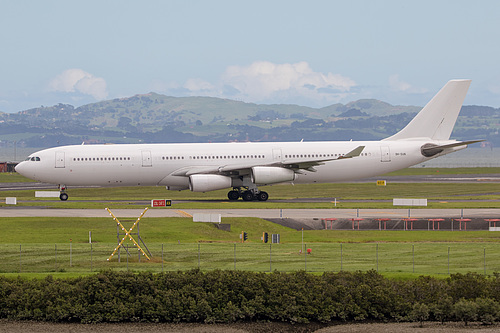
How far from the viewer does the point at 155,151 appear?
60062mm

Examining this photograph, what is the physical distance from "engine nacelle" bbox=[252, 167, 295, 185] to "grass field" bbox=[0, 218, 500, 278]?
1079 cm

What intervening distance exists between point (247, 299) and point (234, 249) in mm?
8125

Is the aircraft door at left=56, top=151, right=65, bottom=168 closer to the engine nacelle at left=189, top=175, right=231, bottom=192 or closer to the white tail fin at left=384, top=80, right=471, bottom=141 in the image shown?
the engine nacelle at left=189, top=175, right=231, bottom=192

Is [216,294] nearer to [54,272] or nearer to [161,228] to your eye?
[54,272]

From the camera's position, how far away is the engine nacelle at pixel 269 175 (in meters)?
57.9

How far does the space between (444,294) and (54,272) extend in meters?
16.7

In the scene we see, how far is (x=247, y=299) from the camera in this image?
26.1 metres

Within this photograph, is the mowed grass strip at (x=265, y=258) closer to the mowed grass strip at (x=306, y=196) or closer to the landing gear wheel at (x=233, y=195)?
the mowed grass strip at (x=306, y=196)

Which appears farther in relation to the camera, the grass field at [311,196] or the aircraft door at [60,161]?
the aircraft door at [60,161]

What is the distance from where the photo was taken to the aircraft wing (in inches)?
2290

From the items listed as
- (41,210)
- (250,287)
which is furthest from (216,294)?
(41,210)

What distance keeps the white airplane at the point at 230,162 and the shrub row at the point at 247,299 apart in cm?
3105

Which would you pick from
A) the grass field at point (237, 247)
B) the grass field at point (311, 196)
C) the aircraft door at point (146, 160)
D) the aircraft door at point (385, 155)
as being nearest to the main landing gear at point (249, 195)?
the grass field at point (311, 196)

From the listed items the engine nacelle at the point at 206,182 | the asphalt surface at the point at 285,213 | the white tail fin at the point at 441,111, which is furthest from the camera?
the white tail fin at the point at 441,111
